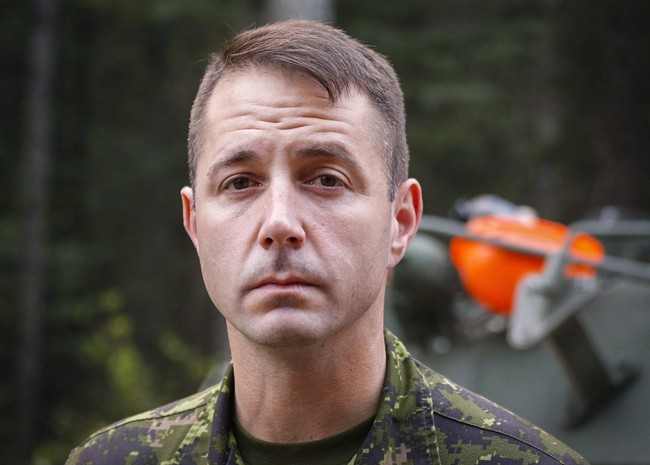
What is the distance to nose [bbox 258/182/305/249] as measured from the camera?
7.25 ft

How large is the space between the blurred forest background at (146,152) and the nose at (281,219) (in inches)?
343

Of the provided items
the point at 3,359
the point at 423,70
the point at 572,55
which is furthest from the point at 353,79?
the point at 3,359

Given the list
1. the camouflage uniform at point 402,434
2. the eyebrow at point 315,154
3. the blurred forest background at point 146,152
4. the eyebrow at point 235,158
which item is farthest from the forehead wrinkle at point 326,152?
the blurred forest background at point 146,152

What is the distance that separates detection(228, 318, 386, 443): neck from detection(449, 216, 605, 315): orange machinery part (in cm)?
264

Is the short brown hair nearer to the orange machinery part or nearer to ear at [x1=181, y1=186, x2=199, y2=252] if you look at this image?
ear at [x1=181, y1=186, x2=199, y2=252]

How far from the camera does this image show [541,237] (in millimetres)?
5051

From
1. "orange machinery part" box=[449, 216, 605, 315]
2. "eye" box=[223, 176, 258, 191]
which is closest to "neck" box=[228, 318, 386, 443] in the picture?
"eye" box=[223, 176, 258, 191]

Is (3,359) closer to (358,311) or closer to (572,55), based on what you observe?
(572,55)

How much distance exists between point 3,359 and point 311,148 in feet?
44.7

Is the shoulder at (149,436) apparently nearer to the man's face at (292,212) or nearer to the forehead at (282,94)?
the man's face at (292,212)

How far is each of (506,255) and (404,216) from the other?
100 inches

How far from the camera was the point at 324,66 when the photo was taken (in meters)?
2.34

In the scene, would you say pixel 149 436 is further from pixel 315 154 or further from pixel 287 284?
pixel 315 154

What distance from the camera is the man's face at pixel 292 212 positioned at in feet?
7.26
